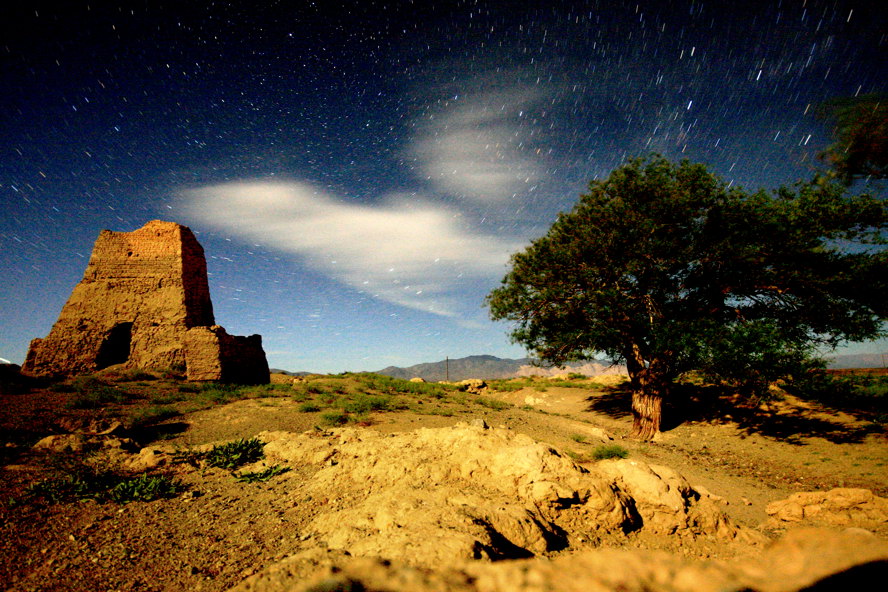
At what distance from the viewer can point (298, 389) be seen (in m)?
17.2

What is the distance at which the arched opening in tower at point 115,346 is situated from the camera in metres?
19.0

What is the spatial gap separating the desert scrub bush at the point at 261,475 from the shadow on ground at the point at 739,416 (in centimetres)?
1548

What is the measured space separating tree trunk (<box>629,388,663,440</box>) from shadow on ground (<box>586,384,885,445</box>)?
1567 mm

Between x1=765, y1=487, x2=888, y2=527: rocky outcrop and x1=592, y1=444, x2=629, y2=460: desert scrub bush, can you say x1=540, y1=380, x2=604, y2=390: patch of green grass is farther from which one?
x1=765, y1=487, x2=888, y2=527: rocky outcrop

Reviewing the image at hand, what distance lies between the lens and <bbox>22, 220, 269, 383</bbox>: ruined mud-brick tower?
17.9 m

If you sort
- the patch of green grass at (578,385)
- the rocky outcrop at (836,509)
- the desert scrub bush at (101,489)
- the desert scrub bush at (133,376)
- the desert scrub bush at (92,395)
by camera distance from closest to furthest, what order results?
the desert scrub bush at (101,489) < the rocky outcrop at (836,509) < the desert scrub bush at (92,395) < the desert scrub bush at (133,376) < the patch of green grass at (578,385)

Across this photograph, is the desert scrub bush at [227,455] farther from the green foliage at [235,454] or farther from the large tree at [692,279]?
the large tree at [692,279]

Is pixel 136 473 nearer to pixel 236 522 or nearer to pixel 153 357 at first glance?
pixel 236 522

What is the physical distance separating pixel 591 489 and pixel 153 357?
24.0 meters

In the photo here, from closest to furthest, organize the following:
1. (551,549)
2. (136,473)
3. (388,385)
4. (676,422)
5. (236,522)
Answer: (551,549) → (236,522) → (136,473) → (676,422) → (388,385)

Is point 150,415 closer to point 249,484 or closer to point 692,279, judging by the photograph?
point 249,484

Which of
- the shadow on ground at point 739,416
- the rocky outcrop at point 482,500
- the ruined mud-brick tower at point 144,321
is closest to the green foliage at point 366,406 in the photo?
the rocky outcrop at point 482,500

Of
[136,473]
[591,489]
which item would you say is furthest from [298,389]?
[591,489]

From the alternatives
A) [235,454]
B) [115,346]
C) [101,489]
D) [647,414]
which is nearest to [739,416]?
[647,414]
